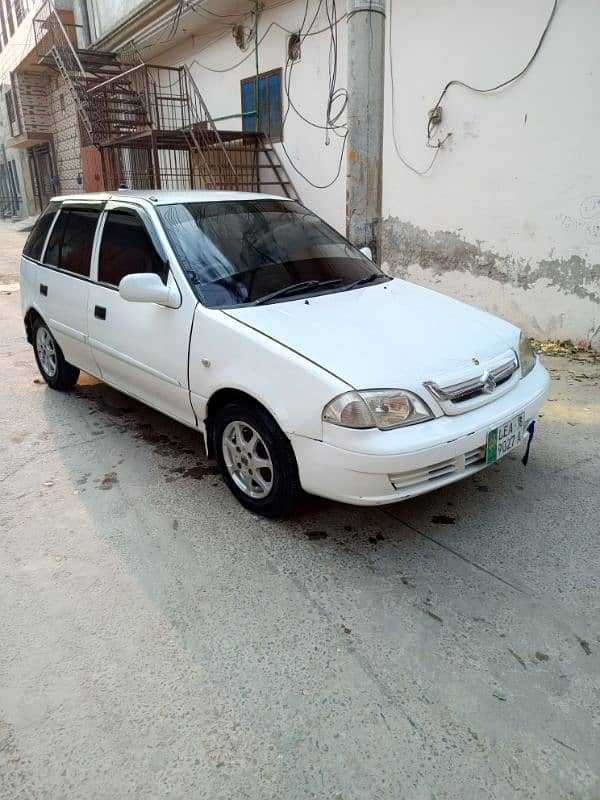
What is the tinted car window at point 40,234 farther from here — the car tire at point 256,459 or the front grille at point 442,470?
the front grille at point 442,470

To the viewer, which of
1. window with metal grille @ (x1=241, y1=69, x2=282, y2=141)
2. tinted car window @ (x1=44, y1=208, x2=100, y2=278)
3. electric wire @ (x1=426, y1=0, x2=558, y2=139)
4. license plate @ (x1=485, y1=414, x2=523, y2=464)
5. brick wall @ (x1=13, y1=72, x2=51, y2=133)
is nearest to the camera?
license plate @ (x1=485, y1=414, x2=523, y2=464)

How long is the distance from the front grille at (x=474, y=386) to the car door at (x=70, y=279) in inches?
108

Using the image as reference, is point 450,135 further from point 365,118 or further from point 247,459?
point 247,459

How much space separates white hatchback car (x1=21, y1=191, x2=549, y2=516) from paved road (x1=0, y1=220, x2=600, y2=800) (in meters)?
0.39

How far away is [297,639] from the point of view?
241 cm

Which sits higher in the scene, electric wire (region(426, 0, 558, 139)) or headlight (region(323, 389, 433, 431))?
electric wire (region(426, 0, 558, 139))

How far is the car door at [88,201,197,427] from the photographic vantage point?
3.48 meters

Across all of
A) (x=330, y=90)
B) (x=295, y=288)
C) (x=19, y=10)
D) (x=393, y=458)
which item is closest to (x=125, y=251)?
(x=295, y=288)

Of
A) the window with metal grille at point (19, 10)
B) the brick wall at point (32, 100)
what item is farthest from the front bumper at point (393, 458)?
the window with metal grille at point (19, 10)

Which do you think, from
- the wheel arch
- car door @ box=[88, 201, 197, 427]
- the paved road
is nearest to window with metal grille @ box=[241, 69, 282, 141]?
the wheel arch

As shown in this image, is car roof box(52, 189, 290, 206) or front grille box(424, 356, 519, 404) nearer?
front grille box(424, 356, 519, 404)

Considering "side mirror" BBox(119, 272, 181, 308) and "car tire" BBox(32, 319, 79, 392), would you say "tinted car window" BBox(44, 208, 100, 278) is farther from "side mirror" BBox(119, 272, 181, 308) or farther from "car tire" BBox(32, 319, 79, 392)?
"side mirror" BBox(119, 272, 181, 308)

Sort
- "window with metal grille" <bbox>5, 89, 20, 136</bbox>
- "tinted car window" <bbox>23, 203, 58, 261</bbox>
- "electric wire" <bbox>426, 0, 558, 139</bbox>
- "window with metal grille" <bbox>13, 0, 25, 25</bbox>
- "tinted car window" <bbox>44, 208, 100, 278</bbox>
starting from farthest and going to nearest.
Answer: "window with metal grille" <bbox>5, 89, 20, 136</bbox> → "window with metal grille" <bbox>13, 0, 25, 25</bbox> → "electric wire" <bbox>426, 0, 558, 139</bbox> → "tinted car window" <bbox>23, 203, 58, 261</bbox> → "tinted car window" <bbox>44, 208, 100, 278</bbox>

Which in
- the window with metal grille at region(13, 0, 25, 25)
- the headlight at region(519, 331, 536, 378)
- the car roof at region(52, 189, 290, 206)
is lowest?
the headlight at region(519, 331, 536, 378)
